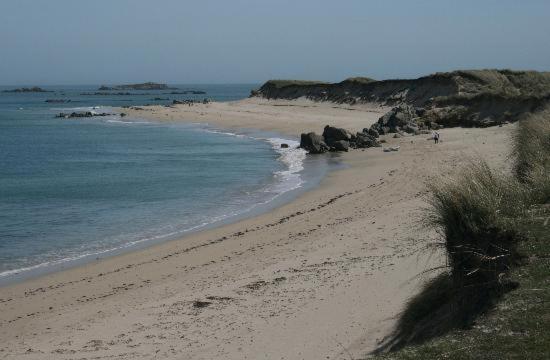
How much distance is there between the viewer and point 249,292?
31.5ft

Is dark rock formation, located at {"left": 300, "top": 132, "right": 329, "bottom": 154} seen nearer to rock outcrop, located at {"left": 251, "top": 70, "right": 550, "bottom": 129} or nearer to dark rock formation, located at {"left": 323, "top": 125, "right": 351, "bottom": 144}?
dark rock formation, located at {"left": 323, "top": 125, "right": 351, "bottom": 144}

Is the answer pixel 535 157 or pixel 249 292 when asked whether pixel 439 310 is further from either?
pixel 535 157

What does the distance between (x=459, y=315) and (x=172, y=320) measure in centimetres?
418

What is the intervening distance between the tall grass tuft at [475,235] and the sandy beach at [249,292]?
92 cm

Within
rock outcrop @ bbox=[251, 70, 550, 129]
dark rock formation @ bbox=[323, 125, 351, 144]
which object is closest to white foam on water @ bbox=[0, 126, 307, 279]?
dark rock formation @ bbox=[323, 125, 351, 144]

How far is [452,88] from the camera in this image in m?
49.2

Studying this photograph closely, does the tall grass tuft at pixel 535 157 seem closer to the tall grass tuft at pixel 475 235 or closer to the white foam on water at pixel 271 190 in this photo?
the tall grass tuft at pixel 475 235

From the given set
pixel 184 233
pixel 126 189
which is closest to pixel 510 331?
pixel 184 233

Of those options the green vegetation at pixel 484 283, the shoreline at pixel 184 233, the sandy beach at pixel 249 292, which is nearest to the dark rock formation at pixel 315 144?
the shoreline at pixel 184 233

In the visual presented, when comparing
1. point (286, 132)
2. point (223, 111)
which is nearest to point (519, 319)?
point (286, 132)

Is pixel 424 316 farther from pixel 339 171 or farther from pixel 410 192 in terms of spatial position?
pixel 339 171

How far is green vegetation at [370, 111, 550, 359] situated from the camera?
17.2ft

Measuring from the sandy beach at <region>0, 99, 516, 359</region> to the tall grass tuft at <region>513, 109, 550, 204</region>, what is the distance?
4.31ft

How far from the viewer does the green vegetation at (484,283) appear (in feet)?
17.2
